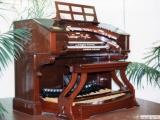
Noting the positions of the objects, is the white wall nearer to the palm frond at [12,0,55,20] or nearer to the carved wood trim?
the palm frond at [12,0,55,20]

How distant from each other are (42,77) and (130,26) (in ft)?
7.68


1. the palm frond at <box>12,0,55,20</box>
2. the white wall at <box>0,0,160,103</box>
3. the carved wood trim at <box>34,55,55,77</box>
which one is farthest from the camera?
the white wall at <box>0,0,160,103</box>

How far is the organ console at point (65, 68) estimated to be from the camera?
300 cm

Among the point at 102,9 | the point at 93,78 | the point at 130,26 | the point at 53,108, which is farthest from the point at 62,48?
the point at 130,26

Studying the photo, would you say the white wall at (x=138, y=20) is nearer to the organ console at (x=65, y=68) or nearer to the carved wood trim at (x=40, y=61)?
the organ console at (x=65, y=68)

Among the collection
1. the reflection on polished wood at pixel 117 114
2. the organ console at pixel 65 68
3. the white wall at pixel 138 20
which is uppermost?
the white wall at pixel 138 20

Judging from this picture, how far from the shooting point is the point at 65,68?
372 cm

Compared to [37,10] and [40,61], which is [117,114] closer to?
A: [40,61]

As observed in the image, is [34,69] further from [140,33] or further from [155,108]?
[140,33]

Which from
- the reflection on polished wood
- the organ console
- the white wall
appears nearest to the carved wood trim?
the organ console

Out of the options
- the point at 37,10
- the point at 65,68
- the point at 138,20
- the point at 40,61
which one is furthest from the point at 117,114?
the point at 138,20

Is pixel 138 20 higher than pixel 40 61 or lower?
higher

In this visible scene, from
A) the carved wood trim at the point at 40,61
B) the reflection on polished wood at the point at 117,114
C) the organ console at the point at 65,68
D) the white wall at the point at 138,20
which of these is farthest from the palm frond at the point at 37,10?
the reflection on polished wood at the point at 117,114

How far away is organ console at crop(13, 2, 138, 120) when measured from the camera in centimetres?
300
